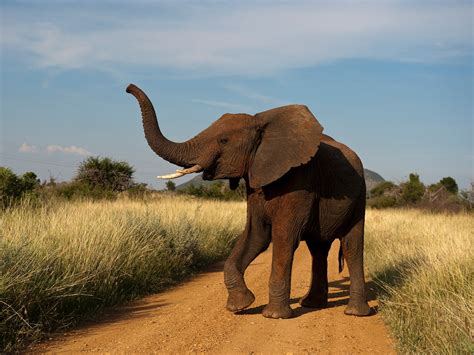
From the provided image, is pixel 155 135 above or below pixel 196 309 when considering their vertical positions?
above

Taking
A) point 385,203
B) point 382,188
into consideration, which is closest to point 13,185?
point 385,203

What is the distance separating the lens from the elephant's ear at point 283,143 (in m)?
7.04

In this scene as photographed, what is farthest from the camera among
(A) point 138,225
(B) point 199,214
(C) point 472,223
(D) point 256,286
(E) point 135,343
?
(C) point 472,223

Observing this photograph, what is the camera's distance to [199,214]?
1614 cm

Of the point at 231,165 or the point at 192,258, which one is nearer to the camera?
the point at 231,165

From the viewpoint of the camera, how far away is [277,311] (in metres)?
7.24

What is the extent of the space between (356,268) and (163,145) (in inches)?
124

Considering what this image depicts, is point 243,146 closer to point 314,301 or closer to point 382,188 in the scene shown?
point 314,301

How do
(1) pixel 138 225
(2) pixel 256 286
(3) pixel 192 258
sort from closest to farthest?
(2) pixel 256 286 < (1) pixel 138 225 < (3) pixel 192 258

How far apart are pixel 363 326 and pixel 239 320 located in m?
1.53

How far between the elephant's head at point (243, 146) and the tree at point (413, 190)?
3951 centimetres

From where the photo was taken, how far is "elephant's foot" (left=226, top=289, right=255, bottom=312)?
24.1 ft

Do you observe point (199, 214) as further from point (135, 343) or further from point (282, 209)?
point (135, 343)

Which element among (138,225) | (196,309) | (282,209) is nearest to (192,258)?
(138,225)
